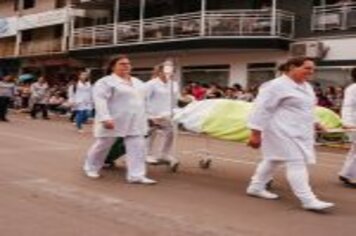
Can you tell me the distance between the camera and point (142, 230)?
773 centimetres

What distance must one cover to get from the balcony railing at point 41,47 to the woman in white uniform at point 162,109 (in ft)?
111

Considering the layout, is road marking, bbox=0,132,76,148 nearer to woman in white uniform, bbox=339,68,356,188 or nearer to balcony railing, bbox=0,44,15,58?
woman in white uniform, bbox=339,68,356,188

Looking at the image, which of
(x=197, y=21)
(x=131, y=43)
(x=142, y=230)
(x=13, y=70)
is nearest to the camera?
(x=142, y=230)

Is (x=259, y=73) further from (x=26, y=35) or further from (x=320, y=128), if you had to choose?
(x=26, y=35)

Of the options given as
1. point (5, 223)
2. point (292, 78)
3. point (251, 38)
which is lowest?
point (5, 223)

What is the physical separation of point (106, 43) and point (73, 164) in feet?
93.3

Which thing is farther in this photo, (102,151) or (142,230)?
(102,151)

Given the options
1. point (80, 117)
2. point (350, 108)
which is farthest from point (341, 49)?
point (350, 108)

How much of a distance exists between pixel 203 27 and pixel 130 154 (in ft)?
75.9

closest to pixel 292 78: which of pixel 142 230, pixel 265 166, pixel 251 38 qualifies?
pixel 265 166

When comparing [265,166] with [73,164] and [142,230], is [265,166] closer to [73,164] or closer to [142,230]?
[142,230]

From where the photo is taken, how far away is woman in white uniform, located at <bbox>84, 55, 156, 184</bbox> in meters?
10.8

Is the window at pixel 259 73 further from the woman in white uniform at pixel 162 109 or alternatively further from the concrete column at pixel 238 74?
the woman in white uniform at pixel 162 109

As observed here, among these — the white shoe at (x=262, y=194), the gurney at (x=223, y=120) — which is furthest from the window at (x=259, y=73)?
the white shoe at (x=262, y=194)
